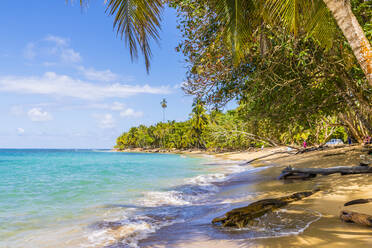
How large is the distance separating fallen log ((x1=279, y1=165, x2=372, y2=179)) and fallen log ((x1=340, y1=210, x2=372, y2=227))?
4498mm

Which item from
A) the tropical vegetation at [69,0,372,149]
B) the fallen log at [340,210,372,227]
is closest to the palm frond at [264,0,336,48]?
the tropical vegetation at [69,0,372,149]

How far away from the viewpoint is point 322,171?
8.42m

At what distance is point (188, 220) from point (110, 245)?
5.99 feet

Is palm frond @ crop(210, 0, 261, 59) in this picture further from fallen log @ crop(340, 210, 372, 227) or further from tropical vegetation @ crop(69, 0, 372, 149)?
fallen log @ crop(340, 210, 372, 227)

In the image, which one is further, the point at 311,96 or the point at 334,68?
the point at 311,96

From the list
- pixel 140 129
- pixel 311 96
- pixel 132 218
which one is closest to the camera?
pixel 132 218

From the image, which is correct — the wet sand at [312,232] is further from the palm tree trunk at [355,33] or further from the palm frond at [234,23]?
the palm frond at [234,23]

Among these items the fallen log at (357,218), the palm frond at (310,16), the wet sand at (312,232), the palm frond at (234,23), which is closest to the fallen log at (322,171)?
the wet sand at (312,232)

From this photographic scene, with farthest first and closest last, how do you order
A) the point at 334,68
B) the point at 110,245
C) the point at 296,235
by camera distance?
the point at 334,68, the point at 110,245, the point at 296,235

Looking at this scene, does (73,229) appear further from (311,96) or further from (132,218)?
(311,96)

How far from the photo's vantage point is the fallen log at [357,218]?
3.46 metres

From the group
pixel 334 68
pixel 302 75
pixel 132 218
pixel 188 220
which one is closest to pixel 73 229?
pixel 132 218

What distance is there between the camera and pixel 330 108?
29.9 ft

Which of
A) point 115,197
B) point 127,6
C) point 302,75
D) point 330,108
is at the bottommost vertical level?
point 115,197
